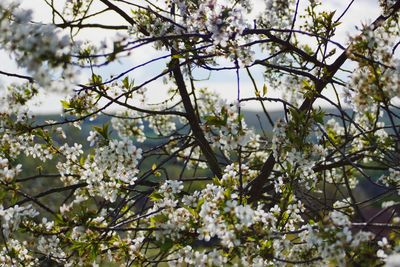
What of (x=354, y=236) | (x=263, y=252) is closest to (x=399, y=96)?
(x=354, y=236)

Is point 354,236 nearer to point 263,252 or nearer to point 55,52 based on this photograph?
point 263,252

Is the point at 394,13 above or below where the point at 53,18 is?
below

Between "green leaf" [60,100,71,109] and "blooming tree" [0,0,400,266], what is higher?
"green leaf" [60,100,71,109]

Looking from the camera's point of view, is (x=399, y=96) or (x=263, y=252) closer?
(x=399, y=96)

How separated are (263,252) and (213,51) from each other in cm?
123

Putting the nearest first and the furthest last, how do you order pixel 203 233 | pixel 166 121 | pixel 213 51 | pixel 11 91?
pixel 203 233 < pixel 213 51 < pixel 11 91 < pixel 166 121

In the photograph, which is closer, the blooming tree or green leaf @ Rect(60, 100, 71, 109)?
the blooming tree

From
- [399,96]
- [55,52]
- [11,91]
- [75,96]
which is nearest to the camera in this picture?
[55,52]

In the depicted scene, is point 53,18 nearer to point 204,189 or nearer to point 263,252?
point 204,189

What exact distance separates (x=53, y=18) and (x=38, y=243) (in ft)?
5.25

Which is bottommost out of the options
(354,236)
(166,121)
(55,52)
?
(354,236)

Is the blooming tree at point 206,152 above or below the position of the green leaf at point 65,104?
below

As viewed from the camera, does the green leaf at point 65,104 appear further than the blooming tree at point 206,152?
Yes

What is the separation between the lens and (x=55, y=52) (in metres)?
2.05
